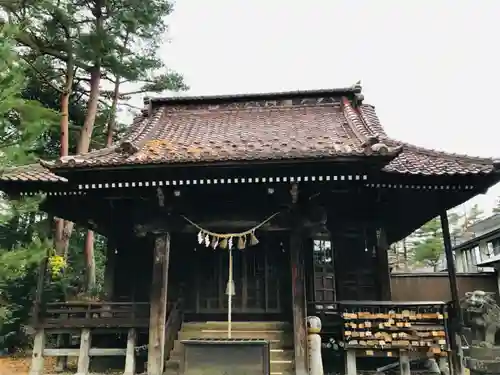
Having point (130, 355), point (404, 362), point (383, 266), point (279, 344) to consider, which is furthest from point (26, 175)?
point (404, 362)

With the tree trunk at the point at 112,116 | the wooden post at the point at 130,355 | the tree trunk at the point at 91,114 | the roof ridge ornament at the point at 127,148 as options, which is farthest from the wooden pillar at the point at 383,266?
the tree trunk at the point at 112,116

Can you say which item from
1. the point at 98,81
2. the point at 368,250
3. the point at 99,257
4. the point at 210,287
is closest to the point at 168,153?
the point at 210,287

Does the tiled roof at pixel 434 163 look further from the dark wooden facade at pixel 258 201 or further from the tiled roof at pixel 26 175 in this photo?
the tiled roof at pixel 26 175

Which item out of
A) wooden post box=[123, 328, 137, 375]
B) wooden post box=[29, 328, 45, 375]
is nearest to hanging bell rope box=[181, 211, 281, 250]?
wooden post box=[123, 328, 137, 375]

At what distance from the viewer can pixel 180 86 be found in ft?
73.2

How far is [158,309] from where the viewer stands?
836 centimetres

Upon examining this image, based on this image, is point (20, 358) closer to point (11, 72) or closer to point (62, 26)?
point (11, 72)

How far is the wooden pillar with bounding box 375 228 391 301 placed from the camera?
10344 mm

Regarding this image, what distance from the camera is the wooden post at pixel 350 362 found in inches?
325

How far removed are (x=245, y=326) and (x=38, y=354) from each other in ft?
14.5

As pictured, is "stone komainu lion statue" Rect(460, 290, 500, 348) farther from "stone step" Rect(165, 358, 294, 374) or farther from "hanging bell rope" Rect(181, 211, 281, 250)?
"hanging bell rope" Rect(181, 211, 281, 250)

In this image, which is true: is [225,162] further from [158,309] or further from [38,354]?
[38,354]

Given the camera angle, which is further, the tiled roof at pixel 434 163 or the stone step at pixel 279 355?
the stone step at pixel 279 355

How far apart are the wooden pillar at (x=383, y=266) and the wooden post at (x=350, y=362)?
238 cm
